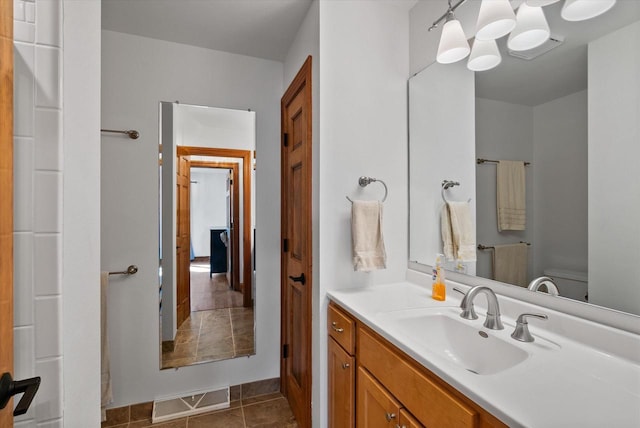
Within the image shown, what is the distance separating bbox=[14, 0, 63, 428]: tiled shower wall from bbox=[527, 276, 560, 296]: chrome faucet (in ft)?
4.87

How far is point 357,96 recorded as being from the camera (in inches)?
61.1

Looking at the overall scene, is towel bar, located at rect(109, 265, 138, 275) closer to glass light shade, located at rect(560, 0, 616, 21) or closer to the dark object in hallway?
the dark object in hallway

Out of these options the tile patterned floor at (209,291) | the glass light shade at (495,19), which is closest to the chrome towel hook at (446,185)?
the glass light shade at (495,19)

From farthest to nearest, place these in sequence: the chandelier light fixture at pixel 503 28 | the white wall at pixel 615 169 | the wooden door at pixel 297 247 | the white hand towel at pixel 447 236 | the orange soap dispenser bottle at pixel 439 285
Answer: the wooden door at pixel 297 247 < the white hand towel at pixel 447 236 < the orange soap dispenser bottle at pixel 439 285 < the chandelier light fixture at pixel 503 28 < the white wall at pixel 615 169

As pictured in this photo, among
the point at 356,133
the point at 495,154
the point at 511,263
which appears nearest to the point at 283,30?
the point at 356,133

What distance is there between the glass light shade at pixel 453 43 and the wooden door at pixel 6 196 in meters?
1.43

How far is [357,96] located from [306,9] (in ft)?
2.06

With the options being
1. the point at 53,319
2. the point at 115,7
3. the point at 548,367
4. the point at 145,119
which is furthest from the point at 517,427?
the point at 115,7

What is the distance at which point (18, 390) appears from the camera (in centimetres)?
56

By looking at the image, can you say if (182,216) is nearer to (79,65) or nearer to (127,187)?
(127,187)

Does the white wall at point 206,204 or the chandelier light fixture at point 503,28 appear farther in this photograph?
the white wall at point 206,204

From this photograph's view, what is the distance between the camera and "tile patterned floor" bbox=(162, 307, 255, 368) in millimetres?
1989

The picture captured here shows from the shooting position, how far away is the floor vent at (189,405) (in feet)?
5.98

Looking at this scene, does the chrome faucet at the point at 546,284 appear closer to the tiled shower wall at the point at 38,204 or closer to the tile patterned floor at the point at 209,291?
the tiled shower wall at the point at 38,204
